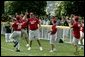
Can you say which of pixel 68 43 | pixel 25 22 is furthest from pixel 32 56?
pixel 68 43


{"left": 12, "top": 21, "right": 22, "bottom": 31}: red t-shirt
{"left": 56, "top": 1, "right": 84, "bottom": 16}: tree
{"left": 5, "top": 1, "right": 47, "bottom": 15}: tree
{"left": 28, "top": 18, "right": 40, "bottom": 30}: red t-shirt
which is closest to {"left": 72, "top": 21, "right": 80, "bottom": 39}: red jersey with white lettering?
{"left": 28, "top": 18, "right": 40, "bottom": 30}: red t-shirt

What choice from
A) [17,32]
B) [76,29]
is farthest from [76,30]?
[17,32]

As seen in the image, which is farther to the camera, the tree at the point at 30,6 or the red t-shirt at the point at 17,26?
the tree at the point at 30,6

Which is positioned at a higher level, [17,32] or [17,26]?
[17,26]

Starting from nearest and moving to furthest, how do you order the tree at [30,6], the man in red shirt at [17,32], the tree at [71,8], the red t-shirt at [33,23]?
1. the man in red shirt at [17,32]
2. the red t-shirt at [33,23]
3. the tree at [71,8]
4. the tree at [30,6]

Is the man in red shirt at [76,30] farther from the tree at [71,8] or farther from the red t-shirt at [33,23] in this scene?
the tree at [71,8]

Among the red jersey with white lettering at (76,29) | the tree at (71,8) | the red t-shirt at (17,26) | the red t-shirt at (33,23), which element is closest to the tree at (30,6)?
the tree at (71,8)

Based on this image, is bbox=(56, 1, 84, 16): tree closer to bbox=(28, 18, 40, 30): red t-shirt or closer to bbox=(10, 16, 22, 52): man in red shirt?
bbox=(28, 18, 40, 30): red t-shirt

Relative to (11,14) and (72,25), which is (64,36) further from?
(11,14)

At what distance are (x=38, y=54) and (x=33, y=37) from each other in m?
2.64

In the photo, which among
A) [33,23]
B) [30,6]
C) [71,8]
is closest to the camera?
[33,23]

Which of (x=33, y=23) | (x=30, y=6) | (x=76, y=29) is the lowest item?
(x=30, y=6)

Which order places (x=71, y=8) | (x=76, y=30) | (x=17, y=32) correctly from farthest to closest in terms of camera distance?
(x=71, y=8), (x=17, y=32), (x=76, y=30)

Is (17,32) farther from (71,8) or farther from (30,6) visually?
(30,6)
